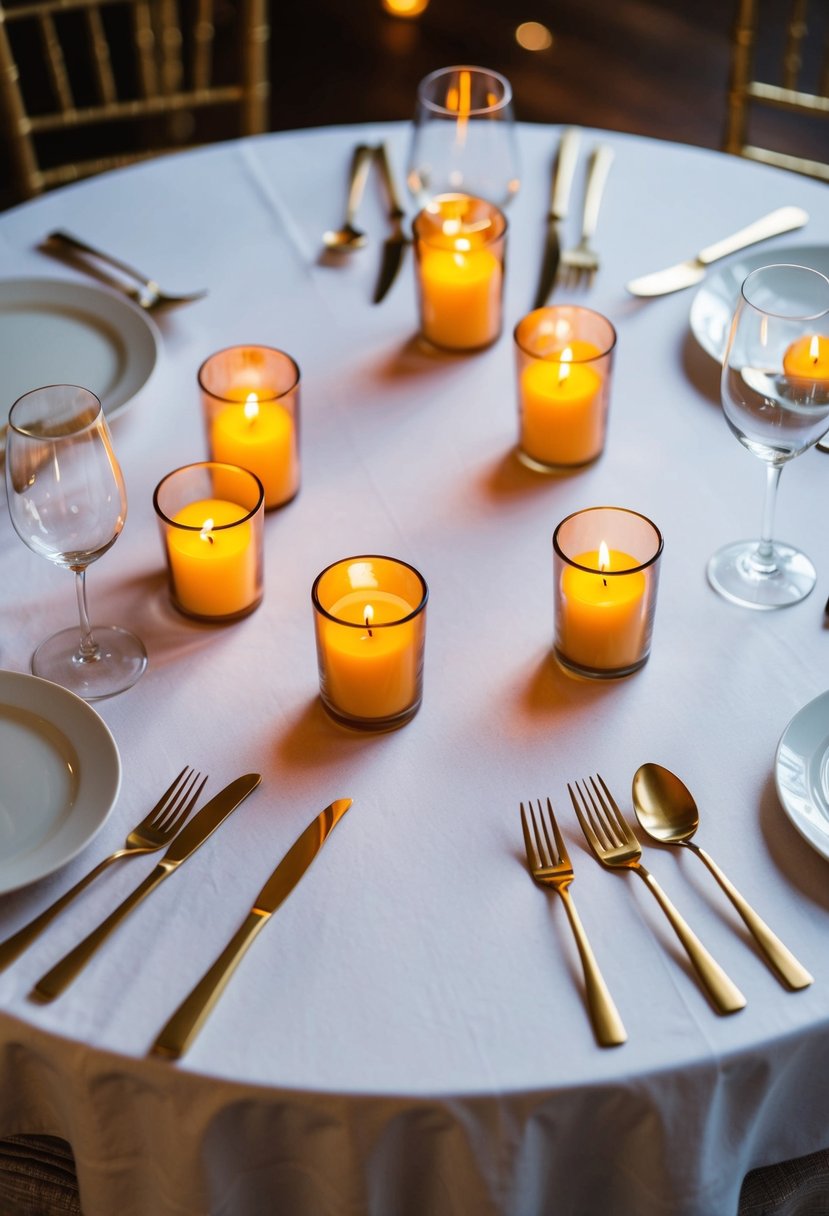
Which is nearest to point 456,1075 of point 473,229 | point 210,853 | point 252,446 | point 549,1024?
point 549,1024

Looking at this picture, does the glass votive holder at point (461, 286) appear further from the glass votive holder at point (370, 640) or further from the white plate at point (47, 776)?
the white plate at point (47, 776)

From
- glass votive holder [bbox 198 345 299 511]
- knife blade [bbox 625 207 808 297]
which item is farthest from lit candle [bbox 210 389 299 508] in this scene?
knife blade [bbox 625 207 808 297]

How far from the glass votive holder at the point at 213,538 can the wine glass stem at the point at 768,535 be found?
1.39ft

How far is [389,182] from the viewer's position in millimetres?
1560

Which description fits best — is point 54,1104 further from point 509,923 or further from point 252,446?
point 252,446

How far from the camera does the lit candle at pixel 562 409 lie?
3.81 ft

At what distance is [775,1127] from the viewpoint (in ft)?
2.81

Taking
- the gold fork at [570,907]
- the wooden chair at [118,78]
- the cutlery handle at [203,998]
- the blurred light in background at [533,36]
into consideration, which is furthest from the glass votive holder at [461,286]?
the blurred light in background at [533,36]

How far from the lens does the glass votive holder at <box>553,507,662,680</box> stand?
96 cm

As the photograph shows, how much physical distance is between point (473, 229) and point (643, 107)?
2294 millimetres

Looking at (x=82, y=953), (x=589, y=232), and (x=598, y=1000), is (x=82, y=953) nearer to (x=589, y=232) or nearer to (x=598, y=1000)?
(x=598, y=1000)

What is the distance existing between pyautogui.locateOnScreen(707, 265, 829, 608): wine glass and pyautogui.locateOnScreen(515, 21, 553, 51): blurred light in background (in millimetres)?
2856

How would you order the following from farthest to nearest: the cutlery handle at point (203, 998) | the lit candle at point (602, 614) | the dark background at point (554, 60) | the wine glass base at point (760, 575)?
the dark background at point (554, 60), the wine glass base at point (760, 575), the lit candle at point (602, 614), the cutlery handle at point (203, 998)

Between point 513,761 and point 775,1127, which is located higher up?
point 513,761
